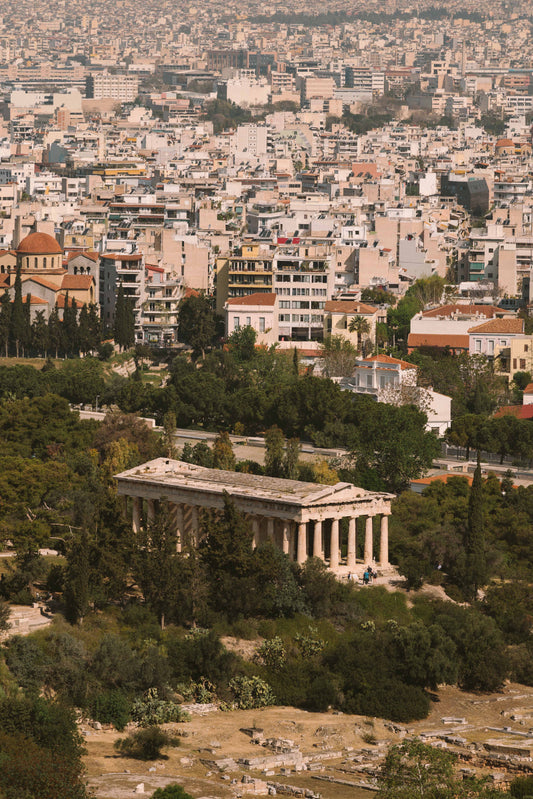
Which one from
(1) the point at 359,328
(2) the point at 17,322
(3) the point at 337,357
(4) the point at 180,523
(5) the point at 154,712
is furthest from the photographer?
(1) the point at 359,328

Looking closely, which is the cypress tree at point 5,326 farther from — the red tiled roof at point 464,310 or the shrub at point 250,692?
the shrub at point 250,692

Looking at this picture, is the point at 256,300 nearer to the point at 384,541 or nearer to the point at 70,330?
the point at 70,330

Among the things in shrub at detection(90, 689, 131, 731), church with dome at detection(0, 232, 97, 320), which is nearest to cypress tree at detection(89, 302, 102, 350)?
church with dome at detection(0, 232, 97, 320)

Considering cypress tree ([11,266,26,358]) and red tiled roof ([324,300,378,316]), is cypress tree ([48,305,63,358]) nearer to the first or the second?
cypress tree ([11,266,26,358])

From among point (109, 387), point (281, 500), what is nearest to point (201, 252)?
point (109, 387)

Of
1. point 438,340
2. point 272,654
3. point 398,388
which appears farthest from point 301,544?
point 438,340

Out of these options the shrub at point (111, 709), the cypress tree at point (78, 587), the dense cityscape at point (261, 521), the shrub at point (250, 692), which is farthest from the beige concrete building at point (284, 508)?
the shrub at point (111, 709)

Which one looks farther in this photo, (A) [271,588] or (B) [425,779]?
(A) [271,588]

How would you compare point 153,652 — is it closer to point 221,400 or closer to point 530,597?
point 530,597
